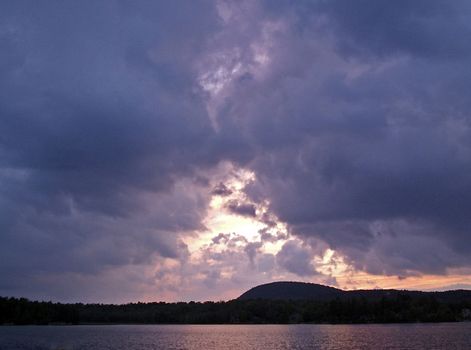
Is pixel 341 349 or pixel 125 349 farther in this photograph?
pixel 125 349

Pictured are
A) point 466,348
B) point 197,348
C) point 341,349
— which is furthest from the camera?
point 197,348

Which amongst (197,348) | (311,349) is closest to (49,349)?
(197,348)

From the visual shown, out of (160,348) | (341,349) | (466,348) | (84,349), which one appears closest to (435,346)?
(466,348)

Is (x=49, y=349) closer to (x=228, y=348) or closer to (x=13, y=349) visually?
(x=13, y=349)

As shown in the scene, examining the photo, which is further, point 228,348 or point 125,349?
point 228,348

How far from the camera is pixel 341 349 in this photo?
115250 mm

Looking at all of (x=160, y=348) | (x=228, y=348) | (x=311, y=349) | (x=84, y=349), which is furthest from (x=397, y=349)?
(x=84, y=349)

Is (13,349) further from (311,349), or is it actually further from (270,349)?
(311,349)

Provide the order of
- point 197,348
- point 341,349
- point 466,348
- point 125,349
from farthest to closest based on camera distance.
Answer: point 197,348
point 125,349
point 341,349
point 466,348

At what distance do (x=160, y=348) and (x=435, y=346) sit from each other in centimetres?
6557

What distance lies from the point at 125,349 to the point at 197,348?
61.1ft

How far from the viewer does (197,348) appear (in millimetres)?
131125

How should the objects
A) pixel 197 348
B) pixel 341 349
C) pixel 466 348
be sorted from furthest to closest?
pixel 197 348, pixel 341 349, pixel 466 348

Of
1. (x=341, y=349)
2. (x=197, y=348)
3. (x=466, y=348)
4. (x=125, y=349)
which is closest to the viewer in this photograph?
(x=466, y=348)
